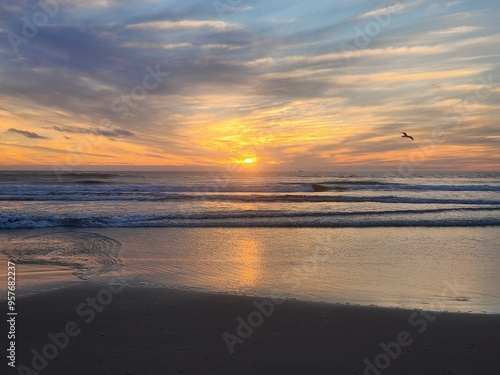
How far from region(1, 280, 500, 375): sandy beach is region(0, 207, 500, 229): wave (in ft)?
32.9

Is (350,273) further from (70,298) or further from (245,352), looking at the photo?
(70,298)

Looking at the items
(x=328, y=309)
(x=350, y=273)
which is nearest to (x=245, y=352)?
(x=328, y=309)

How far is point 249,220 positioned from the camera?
17734 millimetres

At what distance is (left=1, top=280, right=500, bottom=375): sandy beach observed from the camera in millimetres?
4270

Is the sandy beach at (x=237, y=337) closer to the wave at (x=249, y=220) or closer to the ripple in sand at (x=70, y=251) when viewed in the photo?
the ripple in sand at (x=70, y=251)

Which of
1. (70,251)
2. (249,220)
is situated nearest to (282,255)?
(70,251)

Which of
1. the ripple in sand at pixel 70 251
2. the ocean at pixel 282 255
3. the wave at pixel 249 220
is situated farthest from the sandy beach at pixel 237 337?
the wave at pixel 249 220

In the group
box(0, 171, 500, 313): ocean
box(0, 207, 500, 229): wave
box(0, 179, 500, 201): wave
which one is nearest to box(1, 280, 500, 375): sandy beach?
box(0, 171, 500, 313): ocean

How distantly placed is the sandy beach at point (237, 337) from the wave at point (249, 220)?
10.0m

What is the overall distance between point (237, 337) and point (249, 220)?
1275cm

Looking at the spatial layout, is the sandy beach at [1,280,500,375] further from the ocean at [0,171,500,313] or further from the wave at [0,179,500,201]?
the wave at [0,179,500,201]

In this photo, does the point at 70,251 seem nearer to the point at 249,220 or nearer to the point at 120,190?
the point at 249,220

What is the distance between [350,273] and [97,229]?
10.6 metres

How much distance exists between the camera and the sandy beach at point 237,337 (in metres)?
4.27
